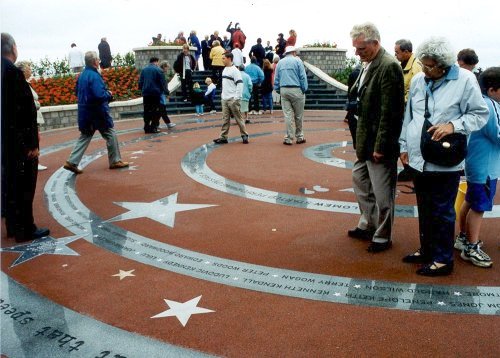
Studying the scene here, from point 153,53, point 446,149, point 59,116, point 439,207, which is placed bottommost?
point 439,207

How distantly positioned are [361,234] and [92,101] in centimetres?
540

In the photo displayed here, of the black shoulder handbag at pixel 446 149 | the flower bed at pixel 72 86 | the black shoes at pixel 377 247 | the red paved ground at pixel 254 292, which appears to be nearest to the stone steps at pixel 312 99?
Result: the flower bed at pixel 72 86

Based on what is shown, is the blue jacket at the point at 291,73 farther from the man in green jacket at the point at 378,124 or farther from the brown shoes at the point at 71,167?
the man in green jacket at the point at 378,124

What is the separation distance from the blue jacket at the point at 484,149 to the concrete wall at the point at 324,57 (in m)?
20.1

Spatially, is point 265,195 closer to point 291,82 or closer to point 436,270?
point 436,270

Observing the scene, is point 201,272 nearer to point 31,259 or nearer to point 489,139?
point 31,259

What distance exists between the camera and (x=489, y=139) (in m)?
4.17

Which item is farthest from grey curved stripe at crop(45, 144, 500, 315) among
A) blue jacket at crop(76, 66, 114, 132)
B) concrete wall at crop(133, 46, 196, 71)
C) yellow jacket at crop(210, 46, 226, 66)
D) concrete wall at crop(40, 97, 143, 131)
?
concrete wall at crop(133, 46, 196, 71)

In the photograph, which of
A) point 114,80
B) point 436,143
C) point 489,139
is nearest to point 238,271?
point 436,143

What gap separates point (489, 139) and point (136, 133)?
10885mm

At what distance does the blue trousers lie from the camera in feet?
12.5

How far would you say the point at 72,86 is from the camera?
1803cm

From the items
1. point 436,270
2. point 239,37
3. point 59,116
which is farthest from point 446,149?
point 239,37

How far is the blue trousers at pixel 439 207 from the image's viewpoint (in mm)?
3803
